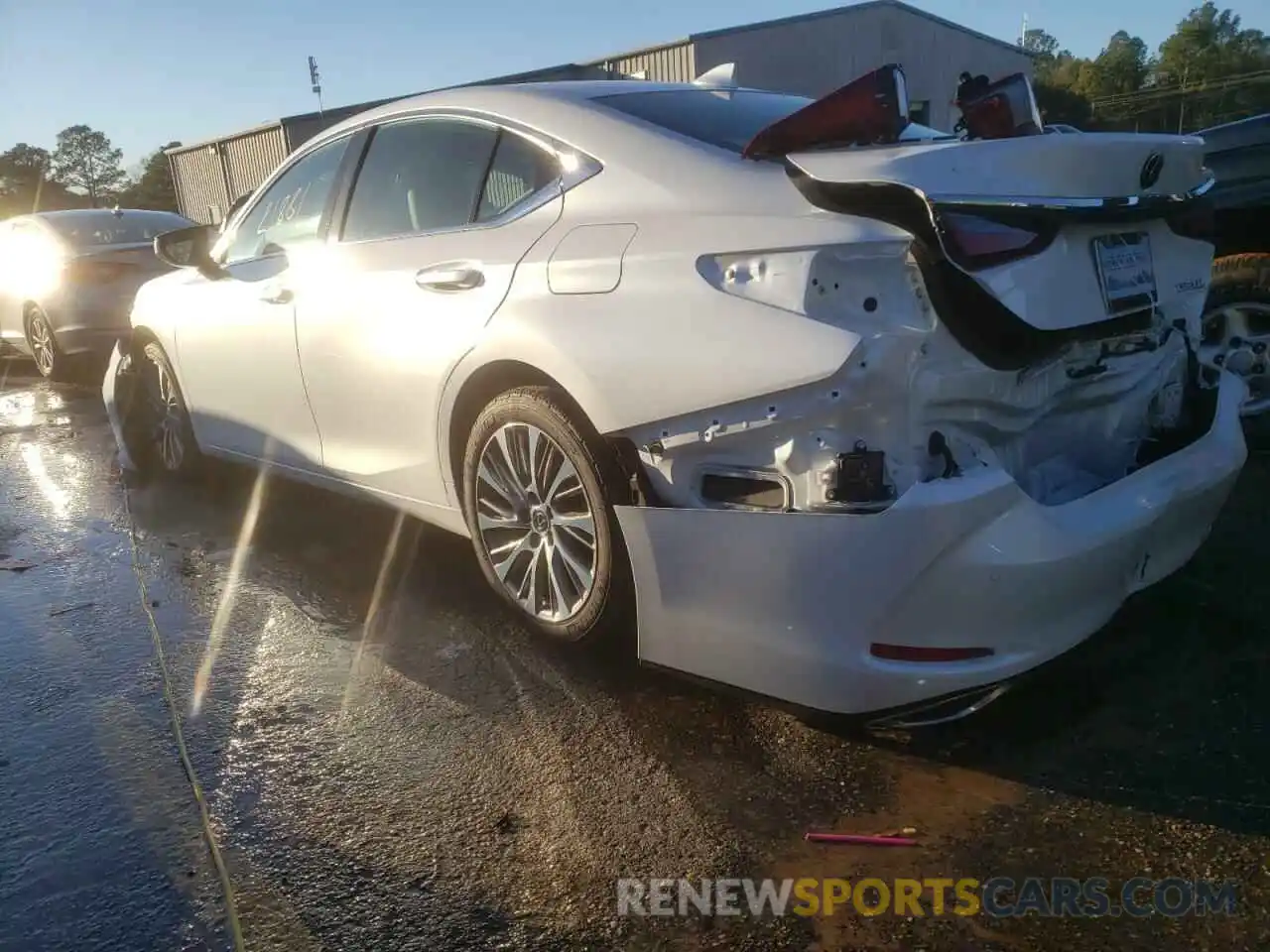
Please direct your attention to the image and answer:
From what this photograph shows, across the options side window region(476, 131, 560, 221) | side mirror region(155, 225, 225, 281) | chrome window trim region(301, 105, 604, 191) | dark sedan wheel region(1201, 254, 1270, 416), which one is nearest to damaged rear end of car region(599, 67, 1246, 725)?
chrome window trim region(301, 105, 604, 191)

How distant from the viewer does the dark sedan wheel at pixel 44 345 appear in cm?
942

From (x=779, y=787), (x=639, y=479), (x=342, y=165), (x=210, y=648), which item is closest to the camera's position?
(x=779, y=787)

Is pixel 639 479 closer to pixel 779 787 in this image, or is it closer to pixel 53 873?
pixel 779 787

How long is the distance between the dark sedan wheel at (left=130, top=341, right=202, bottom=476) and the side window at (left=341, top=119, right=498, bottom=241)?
1900 mm

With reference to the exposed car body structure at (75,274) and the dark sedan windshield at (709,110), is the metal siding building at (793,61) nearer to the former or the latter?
the exposed car body structure at (75,274)

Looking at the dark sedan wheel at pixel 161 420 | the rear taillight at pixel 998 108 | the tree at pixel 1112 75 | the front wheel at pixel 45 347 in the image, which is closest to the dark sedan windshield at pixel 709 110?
the rear taillight at pixel 998 108

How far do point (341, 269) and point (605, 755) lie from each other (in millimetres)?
2004

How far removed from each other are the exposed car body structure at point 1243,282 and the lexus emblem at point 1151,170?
234 cm

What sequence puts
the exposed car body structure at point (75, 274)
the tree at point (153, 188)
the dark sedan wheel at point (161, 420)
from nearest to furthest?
the dark sedan wheel at point (161, 420)
the exposed car body structure at point (75, 274)
the tree at point (153, 188)

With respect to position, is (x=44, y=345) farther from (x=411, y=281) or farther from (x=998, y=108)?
(x=998, y=108)

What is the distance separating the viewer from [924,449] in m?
2.20

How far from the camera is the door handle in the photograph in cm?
305

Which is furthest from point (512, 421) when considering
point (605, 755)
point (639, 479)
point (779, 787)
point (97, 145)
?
point (97, 145)

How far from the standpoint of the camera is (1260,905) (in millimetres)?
1967
